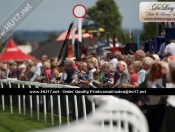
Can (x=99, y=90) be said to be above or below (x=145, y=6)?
below

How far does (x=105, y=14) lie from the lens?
10180 mm

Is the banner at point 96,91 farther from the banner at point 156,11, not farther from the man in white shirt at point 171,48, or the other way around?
the man in white shirt at point 171,48

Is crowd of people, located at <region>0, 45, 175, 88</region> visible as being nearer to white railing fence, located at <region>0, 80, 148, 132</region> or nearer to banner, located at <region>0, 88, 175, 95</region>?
banner, located at <region>0, 88, 175, 95</region>

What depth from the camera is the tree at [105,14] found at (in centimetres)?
857

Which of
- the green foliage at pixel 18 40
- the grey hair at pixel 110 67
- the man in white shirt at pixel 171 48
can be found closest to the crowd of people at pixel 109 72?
the grey hair at pixel 110 67

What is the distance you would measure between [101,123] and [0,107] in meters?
9.81

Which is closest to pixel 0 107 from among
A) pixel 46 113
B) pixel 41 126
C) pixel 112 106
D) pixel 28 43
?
pixel 46 113

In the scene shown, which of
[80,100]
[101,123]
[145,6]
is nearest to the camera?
[101,123]

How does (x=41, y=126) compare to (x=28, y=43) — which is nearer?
(x=28, y=43)

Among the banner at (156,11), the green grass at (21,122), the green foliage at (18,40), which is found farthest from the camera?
the green grass at (21,122)

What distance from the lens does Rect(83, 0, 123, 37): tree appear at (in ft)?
28.1

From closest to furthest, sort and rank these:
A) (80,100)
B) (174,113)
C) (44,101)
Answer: (174,113), (80,100), (44,101)

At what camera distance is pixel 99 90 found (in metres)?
7.41

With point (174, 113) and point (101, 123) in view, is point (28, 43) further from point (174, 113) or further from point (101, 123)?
point (101, 123)
